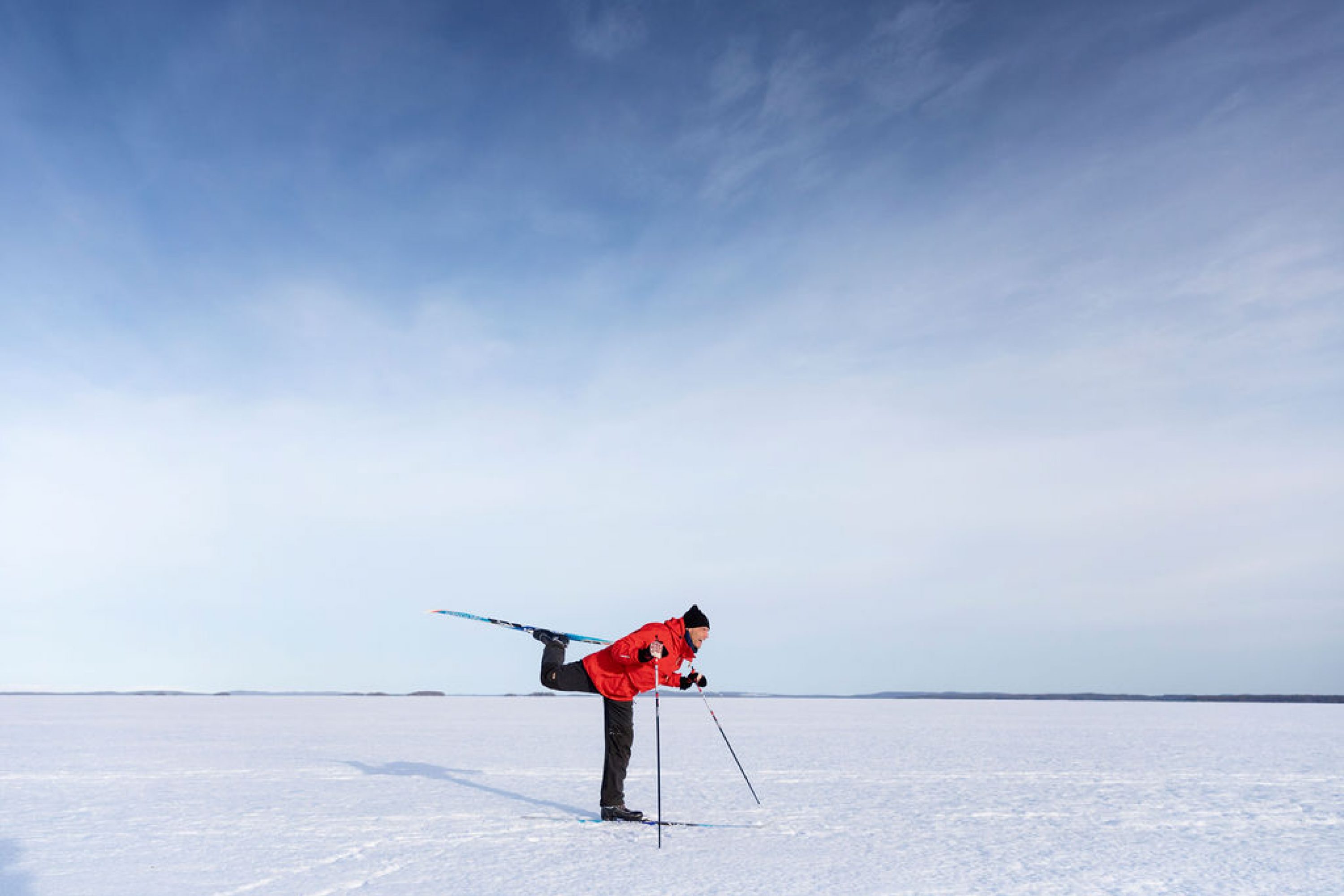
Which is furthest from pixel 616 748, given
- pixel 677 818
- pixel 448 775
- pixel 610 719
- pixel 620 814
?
pixel 448 775

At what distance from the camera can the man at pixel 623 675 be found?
7156mm

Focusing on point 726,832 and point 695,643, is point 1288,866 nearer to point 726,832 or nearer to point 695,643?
point 726,832

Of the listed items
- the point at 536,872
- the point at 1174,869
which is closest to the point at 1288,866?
the point at 1174,869

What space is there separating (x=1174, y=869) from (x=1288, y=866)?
2.30 feet

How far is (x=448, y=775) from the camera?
10.4 metres

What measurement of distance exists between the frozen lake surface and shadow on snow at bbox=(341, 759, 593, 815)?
56 mm

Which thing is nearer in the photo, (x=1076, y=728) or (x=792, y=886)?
(x=792, y=886)

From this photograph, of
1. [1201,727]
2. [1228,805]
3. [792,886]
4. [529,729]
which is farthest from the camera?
[1201,727]

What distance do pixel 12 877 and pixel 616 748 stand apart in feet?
12.6

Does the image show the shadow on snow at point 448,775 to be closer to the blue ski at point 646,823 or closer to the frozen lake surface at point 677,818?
the frozen lake surface at point 677,818

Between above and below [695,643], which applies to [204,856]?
below

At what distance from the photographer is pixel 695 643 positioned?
7223 mm

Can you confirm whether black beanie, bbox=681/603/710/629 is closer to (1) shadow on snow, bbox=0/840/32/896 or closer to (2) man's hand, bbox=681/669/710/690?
(2) man's hand, bbox=681/669/710/690

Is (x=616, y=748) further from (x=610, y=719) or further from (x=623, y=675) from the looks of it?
(x=623, y=675)
